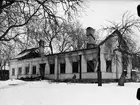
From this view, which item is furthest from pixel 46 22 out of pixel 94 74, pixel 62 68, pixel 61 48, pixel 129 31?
pixel 61 48

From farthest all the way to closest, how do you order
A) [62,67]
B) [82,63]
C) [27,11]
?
[62,67] < [82,63] < [27,11]

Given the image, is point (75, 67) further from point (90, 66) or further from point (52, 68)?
point (52, 68)

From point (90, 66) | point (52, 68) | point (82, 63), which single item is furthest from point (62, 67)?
point (90, 66)

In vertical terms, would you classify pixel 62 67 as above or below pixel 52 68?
above

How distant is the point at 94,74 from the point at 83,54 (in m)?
3.23

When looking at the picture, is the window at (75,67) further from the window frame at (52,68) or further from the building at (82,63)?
the window frame at (52,68)

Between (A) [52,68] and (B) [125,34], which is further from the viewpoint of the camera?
(A) [52,68]

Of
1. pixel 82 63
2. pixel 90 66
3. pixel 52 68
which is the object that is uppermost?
pixel 82 63

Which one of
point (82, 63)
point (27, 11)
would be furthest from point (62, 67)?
point (27, 11)

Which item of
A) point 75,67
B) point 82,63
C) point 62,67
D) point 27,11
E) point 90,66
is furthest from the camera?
point 62,67

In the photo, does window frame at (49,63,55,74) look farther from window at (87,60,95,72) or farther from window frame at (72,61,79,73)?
window at (87,60,95,72)

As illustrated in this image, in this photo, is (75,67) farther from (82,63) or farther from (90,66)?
(90,66)

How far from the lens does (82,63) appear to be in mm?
24672

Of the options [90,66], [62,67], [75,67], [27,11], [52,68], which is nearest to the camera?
[27,11]
